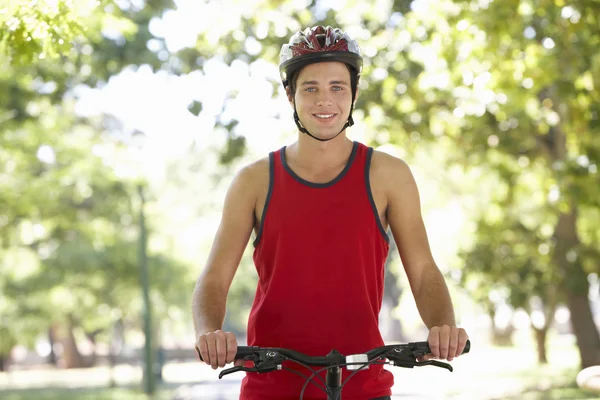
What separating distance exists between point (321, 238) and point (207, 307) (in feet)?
1.55

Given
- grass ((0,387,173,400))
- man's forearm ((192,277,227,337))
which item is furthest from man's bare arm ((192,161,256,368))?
grass ((0,387,173,400))

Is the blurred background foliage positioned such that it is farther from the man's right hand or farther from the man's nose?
the man's right hand

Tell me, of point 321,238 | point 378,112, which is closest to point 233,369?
point 321,238

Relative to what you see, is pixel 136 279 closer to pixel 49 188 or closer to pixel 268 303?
pixel 49 188

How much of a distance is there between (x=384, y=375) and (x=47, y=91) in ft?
41.0

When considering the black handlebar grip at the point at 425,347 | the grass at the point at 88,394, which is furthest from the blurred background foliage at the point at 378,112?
the grass at the point at 88,394

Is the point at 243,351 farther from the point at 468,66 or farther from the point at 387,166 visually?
the point at 468,66

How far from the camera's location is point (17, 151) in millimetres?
21438

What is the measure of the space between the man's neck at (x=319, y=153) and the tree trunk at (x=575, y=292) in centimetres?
1897

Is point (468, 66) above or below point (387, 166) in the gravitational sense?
above

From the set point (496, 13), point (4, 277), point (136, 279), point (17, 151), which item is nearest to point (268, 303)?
point (496, 13)

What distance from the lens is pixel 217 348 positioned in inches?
128

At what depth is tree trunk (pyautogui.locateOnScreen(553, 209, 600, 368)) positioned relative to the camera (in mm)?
22156

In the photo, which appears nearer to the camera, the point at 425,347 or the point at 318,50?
the point at 425,347
